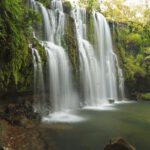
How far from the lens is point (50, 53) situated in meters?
8.37

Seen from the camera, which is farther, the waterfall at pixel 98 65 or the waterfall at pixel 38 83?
the waterfall at pixel 98 65

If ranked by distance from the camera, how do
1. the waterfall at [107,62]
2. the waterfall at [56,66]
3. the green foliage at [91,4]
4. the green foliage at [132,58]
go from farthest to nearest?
the green foliage at [132,58]
the waterfall at [107,62]
the waterfall at [56,66]
the green foliage at [91,4]

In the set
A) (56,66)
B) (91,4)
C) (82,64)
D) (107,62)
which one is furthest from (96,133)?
(107,62)

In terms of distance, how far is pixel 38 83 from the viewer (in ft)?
25.3

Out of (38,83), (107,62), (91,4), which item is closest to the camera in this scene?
(91,4)

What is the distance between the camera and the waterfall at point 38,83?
284 inches

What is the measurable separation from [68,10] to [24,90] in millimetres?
9120

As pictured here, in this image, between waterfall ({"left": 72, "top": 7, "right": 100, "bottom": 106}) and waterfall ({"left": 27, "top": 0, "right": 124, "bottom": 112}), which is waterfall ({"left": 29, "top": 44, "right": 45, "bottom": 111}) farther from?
waterfall ({"left": 72, "top": 7, "right": 100, "bottom": 106})

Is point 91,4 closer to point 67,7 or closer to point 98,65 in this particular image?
point 98,65

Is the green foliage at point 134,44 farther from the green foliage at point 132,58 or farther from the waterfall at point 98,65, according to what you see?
the waterfall at point 98,65

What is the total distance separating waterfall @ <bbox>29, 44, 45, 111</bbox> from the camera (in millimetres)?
7201

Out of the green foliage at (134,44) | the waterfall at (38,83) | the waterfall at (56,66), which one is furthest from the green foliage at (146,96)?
the waterfall at (38,83)

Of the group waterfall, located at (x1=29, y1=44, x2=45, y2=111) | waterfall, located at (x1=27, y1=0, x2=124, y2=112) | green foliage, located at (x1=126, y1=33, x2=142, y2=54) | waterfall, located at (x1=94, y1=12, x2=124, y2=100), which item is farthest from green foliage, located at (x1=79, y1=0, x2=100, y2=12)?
green foliage, located at (x1=126, y1=33, x2=142, y2=54)

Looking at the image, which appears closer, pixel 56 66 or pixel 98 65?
pixel 56 66
